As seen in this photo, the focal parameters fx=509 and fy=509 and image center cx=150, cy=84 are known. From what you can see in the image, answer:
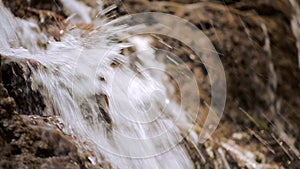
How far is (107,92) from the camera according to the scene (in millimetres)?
3299

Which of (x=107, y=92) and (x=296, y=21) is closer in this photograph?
(x=107, y=92)

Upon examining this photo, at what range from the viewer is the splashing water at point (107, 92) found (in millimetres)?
2930

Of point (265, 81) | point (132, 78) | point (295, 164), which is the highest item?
point (132, 78)

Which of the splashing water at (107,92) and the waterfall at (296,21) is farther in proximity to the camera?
the waterfall at (296,21)

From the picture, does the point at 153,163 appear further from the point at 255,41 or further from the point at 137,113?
the point at 255,41

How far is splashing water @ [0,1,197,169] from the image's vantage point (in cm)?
293

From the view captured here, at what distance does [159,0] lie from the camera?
14.0 feet

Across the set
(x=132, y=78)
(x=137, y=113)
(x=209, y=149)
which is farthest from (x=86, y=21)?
(x=209, y=149)

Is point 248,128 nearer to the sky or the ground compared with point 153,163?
nearer to the ground

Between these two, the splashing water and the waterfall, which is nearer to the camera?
the splashing water

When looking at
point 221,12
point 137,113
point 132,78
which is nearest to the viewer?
point 137,113

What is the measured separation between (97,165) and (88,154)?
0.08m

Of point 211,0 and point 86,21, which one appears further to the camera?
point 86,21

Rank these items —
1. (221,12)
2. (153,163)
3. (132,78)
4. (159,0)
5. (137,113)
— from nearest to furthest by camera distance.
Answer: (153,163) → (137,113) → (132,78) → (221,12) → (159,0)
